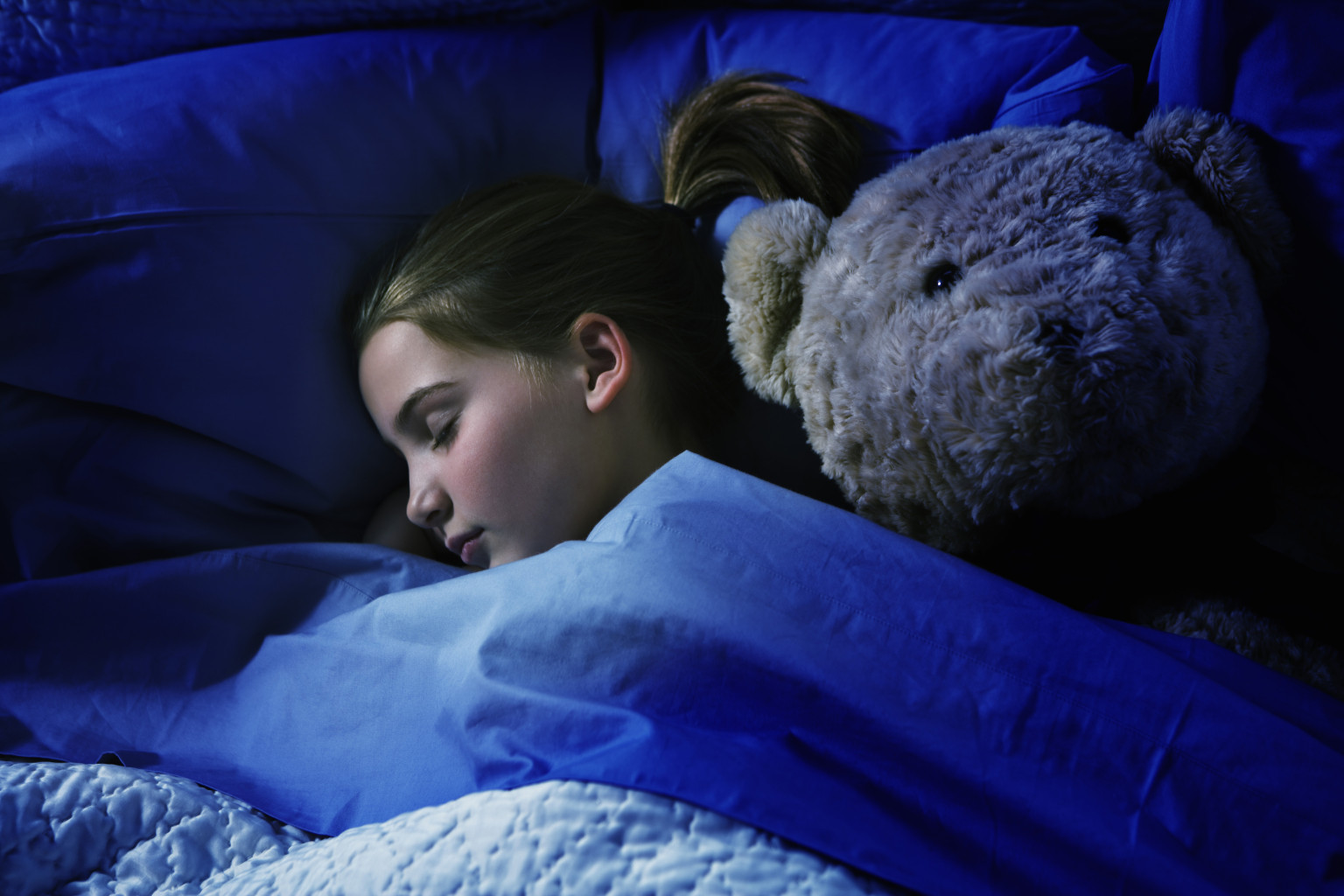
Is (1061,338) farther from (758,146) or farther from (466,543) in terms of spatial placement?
(466,543)

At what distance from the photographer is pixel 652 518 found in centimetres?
67

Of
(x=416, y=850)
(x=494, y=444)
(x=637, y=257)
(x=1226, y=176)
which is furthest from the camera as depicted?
(x=637, y=257)

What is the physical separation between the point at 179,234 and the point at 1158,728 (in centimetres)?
89

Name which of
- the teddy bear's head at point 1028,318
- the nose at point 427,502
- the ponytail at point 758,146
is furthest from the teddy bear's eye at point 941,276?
the nose at point 427,502

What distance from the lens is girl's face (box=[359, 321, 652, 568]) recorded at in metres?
0.82

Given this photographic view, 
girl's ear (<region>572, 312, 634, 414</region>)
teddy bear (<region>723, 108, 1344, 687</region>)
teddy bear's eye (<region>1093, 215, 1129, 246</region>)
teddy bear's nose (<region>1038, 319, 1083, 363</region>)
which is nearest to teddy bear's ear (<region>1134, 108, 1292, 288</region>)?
teddy bear (<region>723, 108, 1344, 687</region>)

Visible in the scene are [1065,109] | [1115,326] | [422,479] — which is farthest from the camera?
[422,479]

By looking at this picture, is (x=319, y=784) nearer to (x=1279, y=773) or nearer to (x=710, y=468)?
(x=710, y=468)

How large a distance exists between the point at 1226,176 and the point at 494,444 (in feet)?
2.02

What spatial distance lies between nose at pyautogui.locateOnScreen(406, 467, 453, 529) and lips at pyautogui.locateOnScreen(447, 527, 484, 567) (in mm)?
25

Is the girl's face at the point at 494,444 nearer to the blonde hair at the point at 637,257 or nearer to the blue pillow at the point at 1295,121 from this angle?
the blonde hair at the point at 637,257

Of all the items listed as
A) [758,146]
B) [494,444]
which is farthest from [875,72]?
[494,444]

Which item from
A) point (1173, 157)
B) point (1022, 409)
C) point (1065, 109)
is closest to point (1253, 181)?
point (1173, 157)

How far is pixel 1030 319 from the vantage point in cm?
54
